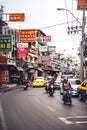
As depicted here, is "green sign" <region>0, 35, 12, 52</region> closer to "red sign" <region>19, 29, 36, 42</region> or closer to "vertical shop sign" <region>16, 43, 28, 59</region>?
"red sign" <region>19, 29, 36, 42</region>

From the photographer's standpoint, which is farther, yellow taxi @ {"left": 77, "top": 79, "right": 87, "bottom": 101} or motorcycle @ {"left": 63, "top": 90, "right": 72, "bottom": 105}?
yellow taxi @ {"left": 77, "top": 79, "right": 87, "bottom": 101}

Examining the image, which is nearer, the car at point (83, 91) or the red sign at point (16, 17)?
the car at point (83, 91)

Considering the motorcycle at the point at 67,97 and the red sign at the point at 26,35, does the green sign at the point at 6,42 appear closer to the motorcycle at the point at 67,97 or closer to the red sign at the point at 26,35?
the red sign at the point at 26,35

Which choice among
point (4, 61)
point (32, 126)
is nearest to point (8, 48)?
point (4, 61)

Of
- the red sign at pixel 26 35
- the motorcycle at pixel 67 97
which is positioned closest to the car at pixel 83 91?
the motorcycle at pixel 67 97

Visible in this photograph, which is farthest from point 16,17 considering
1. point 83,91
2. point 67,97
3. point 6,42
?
point 6,42

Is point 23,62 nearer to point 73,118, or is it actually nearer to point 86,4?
point 86,4

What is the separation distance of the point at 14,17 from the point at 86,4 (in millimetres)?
7953

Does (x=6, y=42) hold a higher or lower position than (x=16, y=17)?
lower

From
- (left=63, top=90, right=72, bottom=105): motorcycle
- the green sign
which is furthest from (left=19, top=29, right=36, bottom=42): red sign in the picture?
(left=63, top=90, right=72, bottom=105): motorcycle

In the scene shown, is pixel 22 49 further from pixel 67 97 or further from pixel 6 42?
pixel 67 97

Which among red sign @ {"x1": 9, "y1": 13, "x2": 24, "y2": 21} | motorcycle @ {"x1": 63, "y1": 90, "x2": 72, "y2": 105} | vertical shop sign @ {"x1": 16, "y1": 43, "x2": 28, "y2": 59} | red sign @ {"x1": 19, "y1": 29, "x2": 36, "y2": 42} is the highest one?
red sign @ {"x1": 9, "y1": 13, "x2": 24, "y2": 21}

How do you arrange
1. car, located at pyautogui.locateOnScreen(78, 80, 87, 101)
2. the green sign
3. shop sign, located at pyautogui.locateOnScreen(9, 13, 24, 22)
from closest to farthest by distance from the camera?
car, located at pyautogui.locateOnScreen(78, 80, 87, 101), shop sign, located at pyautogui.locateOnScreen(9, 13, 24, 22), the green sign

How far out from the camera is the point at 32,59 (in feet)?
348
